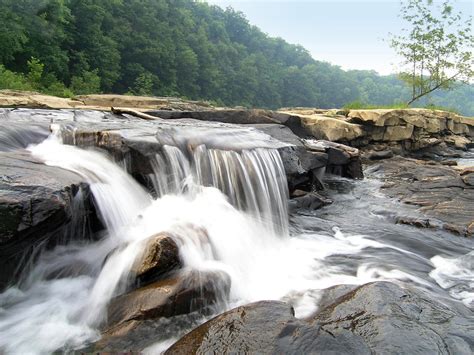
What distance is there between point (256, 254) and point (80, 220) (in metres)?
2.45

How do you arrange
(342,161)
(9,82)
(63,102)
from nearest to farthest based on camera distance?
1. (342,161)
2. (63,102)
3. (9,82)

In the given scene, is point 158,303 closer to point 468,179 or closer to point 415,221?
point 415,221

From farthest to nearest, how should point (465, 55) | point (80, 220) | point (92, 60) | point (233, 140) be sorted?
point (92, 60), point (465, 55), point (233, 140), point (80, 220)

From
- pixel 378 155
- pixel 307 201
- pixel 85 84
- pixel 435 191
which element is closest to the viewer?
pixel 307 201

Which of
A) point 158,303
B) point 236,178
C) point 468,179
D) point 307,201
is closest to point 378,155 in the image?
point 468,179

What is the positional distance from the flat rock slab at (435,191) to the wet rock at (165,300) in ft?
16.8

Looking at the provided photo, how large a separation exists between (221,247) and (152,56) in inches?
1623

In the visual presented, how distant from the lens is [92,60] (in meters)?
33.5

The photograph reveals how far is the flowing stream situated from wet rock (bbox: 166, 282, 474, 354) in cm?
67

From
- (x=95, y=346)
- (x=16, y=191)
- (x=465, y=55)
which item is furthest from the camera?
(x=465, y=55)

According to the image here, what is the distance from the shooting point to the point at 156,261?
376 cm

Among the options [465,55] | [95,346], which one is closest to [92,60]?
[465,55]

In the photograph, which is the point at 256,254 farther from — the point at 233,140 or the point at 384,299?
the point at 233,140

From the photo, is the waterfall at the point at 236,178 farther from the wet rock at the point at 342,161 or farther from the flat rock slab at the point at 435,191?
the wet rock at the point at 342,161
